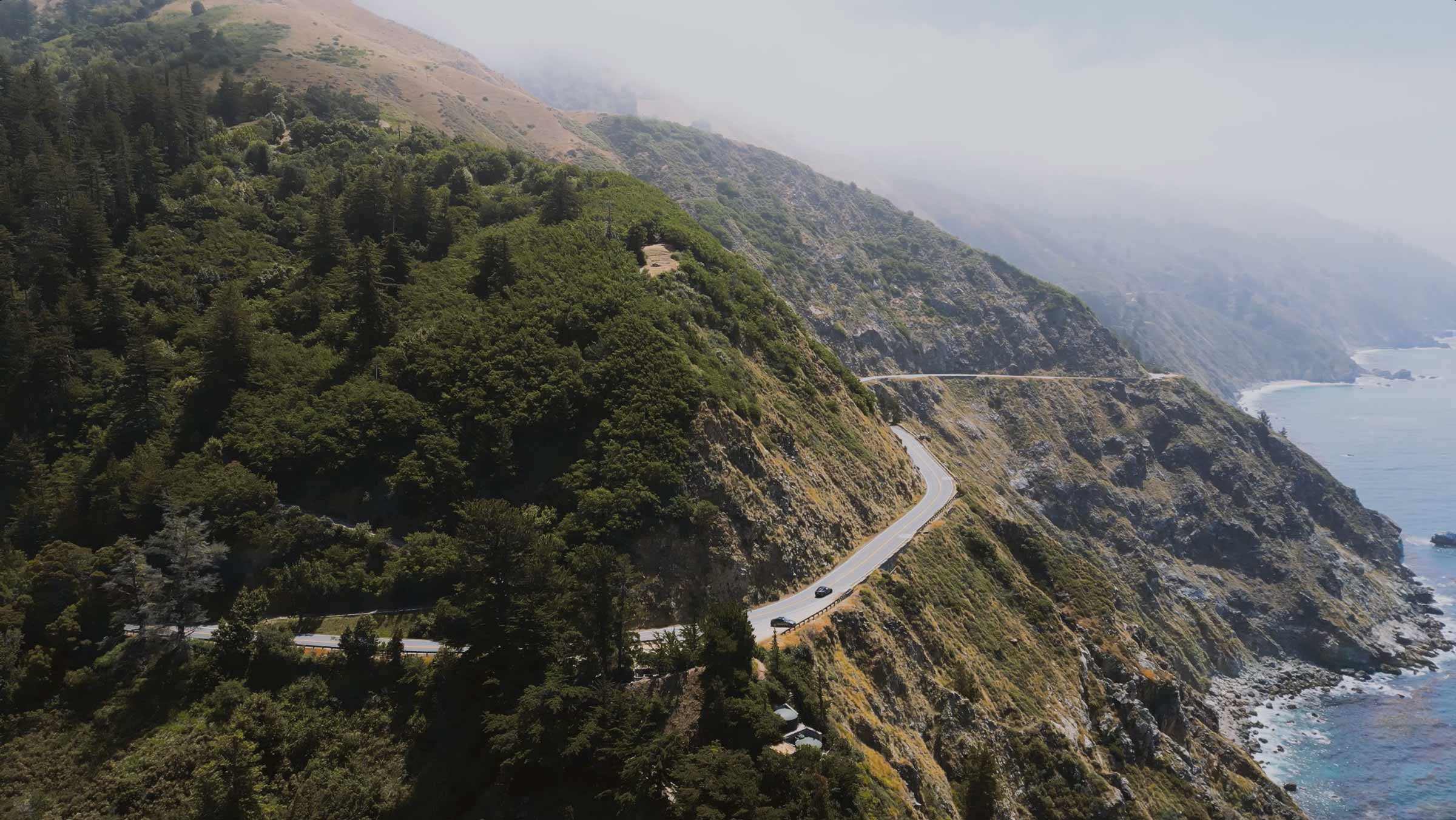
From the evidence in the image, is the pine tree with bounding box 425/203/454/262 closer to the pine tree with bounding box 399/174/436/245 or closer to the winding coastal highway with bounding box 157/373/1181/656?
the pine tree with bounding box 399/174/436/245

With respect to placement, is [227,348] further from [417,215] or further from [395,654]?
[395,654]

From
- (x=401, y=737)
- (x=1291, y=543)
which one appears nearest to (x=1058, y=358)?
(x=1291, y=543)

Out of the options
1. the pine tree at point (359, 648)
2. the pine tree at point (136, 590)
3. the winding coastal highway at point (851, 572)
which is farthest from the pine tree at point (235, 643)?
the pine tree at point (359, 648)

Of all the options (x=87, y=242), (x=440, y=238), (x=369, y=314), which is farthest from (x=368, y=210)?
(x=87, y=242)

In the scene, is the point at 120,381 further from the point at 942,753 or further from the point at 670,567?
the point at 942,753

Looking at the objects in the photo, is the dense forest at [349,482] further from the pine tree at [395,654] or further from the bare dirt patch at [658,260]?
the bare dirt patch at [658,260]

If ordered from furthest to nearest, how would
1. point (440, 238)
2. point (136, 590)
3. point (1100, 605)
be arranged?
point (1100, 605) → point (440, 238) → point (136, 590)
